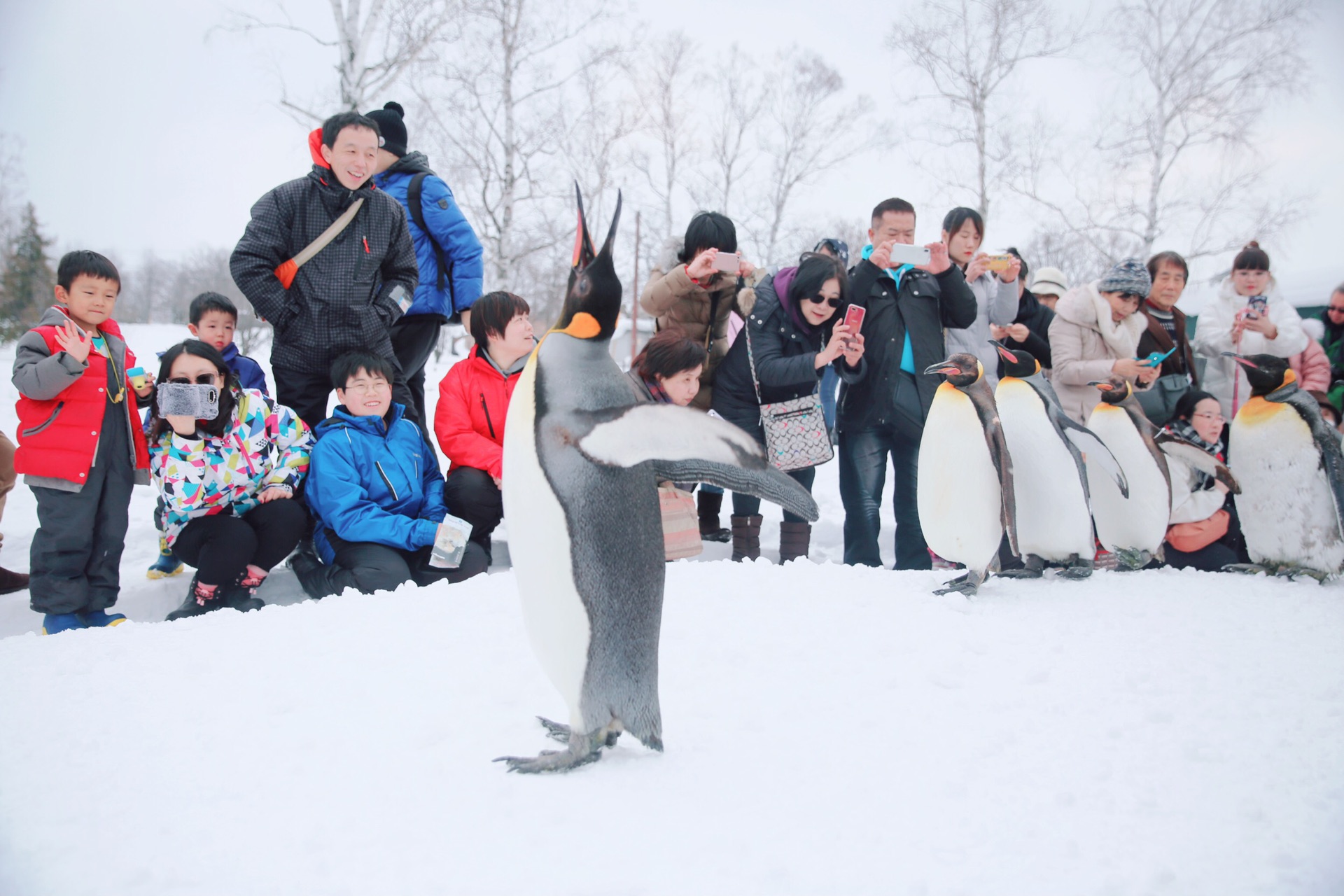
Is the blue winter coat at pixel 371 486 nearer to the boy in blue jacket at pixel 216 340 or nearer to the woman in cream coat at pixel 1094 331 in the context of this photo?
the boy in blue jacket at pixel 216 340

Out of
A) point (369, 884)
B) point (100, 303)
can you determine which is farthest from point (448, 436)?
point (369, 884)

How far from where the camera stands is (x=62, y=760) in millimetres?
1336

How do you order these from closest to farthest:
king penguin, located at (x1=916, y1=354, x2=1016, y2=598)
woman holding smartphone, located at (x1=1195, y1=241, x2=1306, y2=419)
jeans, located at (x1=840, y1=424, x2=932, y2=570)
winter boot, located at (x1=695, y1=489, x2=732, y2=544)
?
king penguin, located at (x1=916, y1=354, x2=1016, y2=598), jeans, located at (x1=840, y1=424, x2=932, y2=570), woman holding smartphone, located at (x1=1195, y1=241, x2=1306, y2=419), winter boot, located at (x1=695, y1=489, x2=732, y2=544)

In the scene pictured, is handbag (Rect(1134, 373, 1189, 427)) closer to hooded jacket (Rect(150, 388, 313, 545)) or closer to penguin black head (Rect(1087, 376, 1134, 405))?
penguin black head (Rect(1087, 376, 1134, 405))

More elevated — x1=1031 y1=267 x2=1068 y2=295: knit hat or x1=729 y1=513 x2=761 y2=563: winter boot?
x1=1031 y1=267 x2=1068 y2=295: knit hat

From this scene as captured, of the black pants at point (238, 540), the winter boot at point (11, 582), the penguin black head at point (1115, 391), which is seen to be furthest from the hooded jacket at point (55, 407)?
the penguin black head at point (1115, 391)

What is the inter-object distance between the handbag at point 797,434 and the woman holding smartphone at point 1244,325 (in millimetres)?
1966

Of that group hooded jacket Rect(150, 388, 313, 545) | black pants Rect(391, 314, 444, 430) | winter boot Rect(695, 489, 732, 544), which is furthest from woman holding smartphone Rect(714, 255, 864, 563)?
hooded jacket Rect(150, 388, 313, 545)

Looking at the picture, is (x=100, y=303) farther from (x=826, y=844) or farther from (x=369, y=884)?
(x=826, y=844)

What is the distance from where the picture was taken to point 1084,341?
346 cm

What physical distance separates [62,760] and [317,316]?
72.9 inches

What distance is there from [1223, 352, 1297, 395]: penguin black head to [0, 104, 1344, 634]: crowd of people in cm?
35

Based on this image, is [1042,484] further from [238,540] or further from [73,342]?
[73,342]

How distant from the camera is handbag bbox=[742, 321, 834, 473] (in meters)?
3.18
